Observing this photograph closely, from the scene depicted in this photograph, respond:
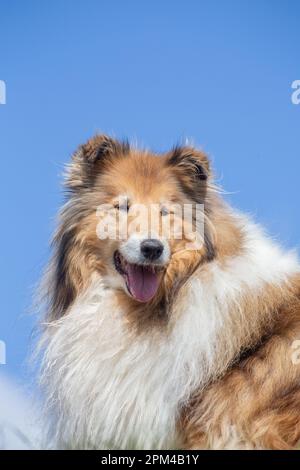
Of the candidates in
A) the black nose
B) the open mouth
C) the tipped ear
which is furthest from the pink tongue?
the tipped ear

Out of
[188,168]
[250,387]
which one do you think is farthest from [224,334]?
[188,168]

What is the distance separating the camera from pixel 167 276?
6.03 metres

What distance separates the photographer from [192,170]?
254 inches

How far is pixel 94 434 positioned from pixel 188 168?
222 centimetres

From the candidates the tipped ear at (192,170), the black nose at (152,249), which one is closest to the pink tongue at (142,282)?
the black nose at (152,249)

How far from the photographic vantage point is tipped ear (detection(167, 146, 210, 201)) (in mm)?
6422

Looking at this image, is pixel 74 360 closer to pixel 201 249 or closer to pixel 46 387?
pixel 46 387

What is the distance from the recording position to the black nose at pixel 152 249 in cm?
586

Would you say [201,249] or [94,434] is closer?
[94,434]

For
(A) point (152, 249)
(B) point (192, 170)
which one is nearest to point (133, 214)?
(A) point (152, 249)

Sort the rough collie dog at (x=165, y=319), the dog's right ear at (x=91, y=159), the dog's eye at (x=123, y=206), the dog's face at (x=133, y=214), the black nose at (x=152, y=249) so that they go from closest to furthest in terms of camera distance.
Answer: the rough collie dog at (x=165, y=319)
the black nose at (x=152, y=249)
the dog's face at (x=133, y=214)
the dog's eye at (x=123, y=206)
the dog's right ear at (x=91, y=159)

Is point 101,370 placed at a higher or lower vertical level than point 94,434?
higher

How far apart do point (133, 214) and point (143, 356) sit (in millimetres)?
1098

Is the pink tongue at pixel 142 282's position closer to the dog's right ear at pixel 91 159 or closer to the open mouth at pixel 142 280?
the open mouth at pixel 142 280
